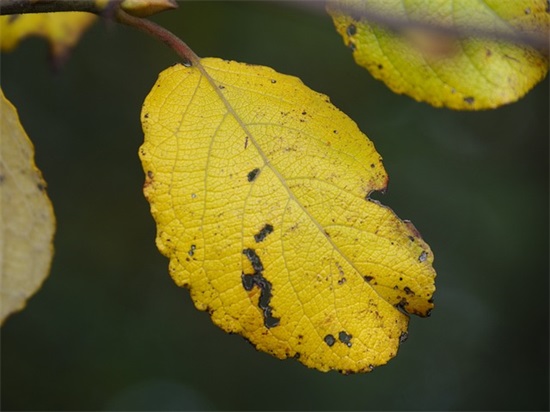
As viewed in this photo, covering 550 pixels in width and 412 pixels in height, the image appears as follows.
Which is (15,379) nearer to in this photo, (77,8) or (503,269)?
(503,269)

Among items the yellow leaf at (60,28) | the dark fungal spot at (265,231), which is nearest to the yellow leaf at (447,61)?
the dark fungal spot at (265,231)

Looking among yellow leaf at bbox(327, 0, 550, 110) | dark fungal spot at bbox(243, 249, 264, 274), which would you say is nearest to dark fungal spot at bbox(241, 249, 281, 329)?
dark fungal spot at bbox(243, 249, 264, 274)

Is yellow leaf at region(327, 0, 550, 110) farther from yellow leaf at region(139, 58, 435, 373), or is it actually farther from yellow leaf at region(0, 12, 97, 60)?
→ yellow leaf at region(0, 12, 97, 60)

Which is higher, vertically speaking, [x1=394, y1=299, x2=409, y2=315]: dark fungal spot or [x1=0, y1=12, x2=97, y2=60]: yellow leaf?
[x1=0, y1=12, x2=97, y2=60]: yellow leaf

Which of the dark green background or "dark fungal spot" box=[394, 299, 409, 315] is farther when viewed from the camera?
the dark green background

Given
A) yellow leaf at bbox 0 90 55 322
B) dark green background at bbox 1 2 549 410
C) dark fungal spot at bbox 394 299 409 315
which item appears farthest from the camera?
dark green background at bbox 1 2 549 410

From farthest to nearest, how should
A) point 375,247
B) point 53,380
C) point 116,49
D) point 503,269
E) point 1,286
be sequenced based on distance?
1. point 503,269
2. point 53,380
3. point 116,49
4. point 375,247
5. point 1,286

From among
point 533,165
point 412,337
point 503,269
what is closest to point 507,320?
point 503,269
